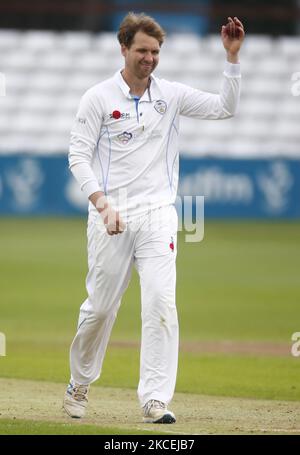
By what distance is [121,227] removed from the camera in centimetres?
727

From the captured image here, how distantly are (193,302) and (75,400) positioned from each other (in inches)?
322

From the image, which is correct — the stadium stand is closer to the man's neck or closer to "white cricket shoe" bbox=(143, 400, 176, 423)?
the man's neck

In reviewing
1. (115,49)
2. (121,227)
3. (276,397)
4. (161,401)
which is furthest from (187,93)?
(115,49)

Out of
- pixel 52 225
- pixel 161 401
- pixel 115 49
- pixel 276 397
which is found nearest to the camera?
pixel 161 401

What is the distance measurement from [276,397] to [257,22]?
83.6ft

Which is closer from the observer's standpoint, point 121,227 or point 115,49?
point 121,227

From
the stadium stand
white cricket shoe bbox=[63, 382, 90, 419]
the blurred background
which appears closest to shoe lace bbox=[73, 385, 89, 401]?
white cricket shoe bbox=[63, 382, 90, 419]

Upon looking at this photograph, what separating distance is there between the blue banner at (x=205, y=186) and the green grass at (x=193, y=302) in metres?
0.54

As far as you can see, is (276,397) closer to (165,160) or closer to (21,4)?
(165,160)

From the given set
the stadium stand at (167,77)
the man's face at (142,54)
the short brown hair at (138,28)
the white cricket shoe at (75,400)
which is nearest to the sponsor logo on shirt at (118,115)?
the man's face at (142,54)

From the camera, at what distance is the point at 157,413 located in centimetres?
738

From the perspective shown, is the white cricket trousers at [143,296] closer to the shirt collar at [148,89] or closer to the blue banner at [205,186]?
the shirt collar at [148,89]

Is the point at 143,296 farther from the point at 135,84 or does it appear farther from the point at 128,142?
the point at 135,84

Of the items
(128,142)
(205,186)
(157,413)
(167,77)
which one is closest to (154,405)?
(157,413)
